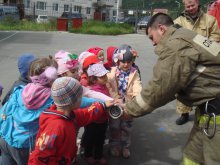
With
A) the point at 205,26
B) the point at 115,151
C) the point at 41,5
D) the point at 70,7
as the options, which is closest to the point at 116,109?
the point at 115,151

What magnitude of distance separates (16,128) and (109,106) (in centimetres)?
86

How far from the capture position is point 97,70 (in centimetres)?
369

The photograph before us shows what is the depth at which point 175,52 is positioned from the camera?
2.41m

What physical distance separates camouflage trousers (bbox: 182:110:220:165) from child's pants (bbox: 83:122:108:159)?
1277 mm

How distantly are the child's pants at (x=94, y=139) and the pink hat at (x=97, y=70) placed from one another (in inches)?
23.6

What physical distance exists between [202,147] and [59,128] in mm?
1162

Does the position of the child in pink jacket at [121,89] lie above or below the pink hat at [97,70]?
below

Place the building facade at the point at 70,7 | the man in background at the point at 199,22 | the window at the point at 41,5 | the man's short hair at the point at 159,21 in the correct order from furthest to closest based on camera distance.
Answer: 1. the window at the point at 41,5
2. the building facade at the point at 70,7
3. the man in background at the point at 199,22
4. the man's short hair at the point at 159,21

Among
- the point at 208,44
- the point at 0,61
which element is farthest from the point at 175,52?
the point at 0,61

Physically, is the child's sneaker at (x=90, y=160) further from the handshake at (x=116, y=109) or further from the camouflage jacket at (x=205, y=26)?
the camouflage jacket at (x=205, y=26)

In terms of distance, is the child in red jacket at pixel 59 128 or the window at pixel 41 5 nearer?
the child in red jacket at pixel 59 128

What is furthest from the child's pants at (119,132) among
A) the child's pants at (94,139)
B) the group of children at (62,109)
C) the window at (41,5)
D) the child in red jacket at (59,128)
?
the window at (41,5)

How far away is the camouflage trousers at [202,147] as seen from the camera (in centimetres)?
256

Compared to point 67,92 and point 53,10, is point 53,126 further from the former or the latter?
point 53,10
